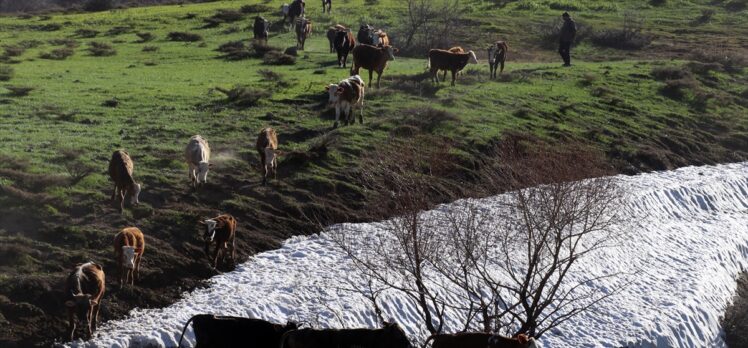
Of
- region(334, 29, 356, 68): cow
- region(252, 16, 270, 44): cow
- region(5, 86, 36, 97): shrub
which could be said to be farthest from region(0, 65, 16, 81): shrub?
region(252, 16, 270, 44): cow

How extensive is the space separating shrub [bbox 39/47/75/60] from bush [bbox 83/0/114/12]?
2455 centimetres

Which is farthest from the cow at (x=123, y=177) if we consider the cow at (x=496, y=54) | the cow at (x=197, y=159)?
the cow at (x=496, y=54)

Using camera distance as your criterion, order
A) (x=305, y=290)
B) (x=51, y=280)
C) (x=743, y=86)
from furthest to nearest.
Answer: (x=743, y=86) → (x=305, y=290) → (x=51, y=280)

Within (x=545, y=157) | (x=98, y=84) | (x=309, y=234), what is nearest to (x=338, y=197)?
(x=309, y=234)

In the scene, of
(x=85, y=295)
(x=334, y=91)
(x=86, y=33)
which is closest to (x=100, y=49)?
(x=86, y=33)

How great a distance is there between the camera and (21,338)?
16.8m

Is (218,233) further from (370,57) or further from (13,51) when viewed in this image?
(13,51)

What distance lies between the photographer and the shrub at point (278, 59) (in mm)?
41906

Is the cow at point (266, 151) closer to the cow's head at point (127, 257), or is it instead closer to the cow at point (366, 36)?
the cow's head at point (127, 257)

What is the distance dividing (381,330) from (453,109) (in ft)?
61.5

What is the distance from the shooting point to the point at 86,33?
167ft

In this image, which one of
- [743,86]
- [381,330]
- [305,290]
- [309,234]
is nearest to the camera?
[381,330]

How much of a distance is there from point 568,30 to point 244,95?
1672cm

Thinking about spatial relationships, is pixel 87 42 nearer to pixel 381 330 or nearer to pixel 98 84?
pixel 98 84
